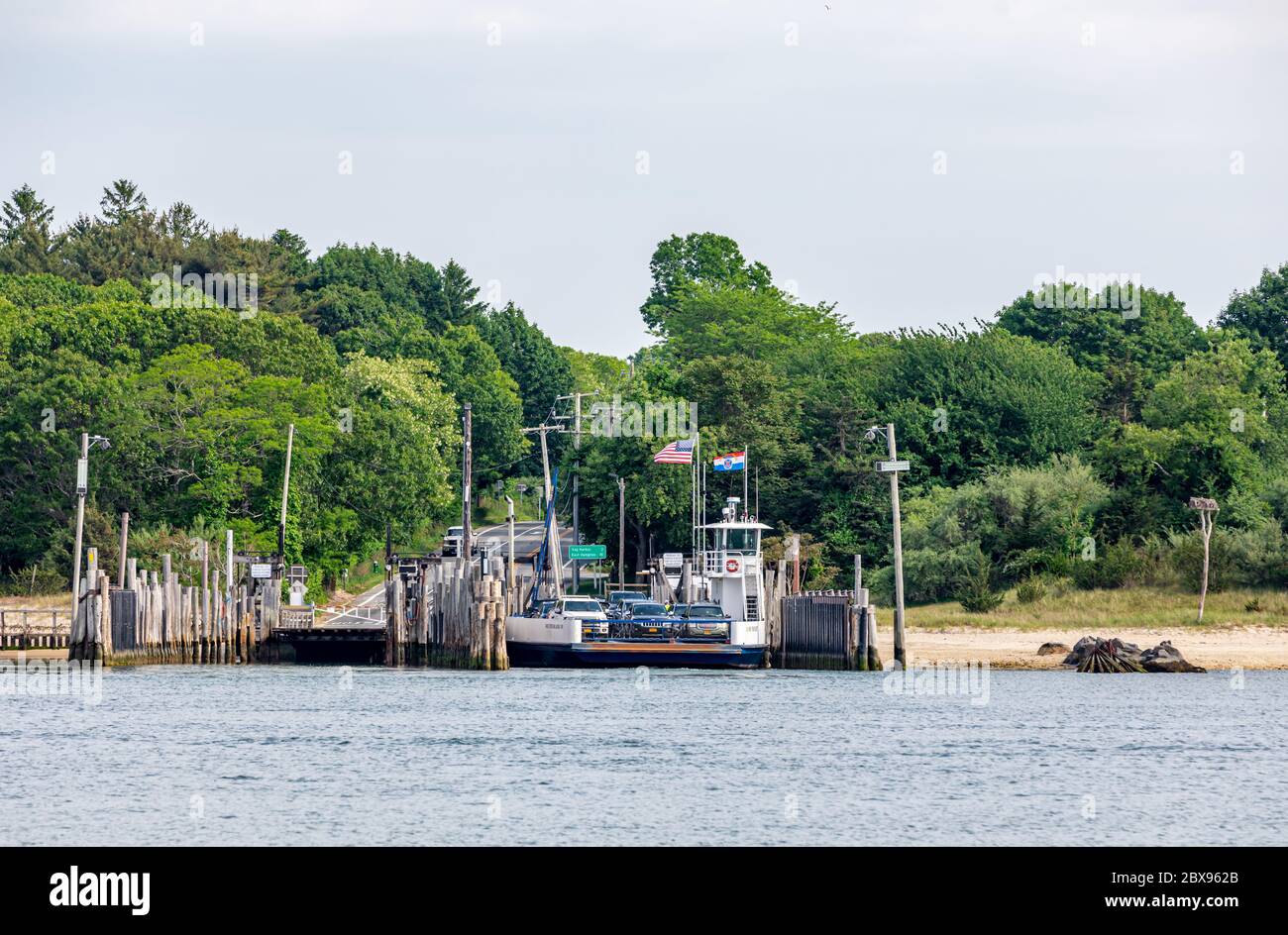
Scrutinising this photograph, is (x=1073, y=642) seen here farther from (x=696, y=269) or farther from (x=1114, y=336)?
(x=696, y=269)

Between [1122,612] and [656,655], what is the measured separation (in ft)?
61.0

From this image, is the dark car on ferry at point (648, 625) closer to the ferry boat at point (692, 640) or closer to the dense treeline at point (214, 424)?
the ferry boat at point (692, 640)

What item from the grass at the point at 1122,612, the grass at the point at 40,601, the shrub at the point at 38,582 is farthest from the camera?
the shrub at the point at 38,582

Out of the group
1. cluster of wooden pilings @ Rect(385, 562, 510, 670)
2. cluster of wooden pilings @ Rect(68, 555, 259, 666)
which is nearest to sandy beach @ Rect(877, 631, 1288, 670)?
cluster of wooden pilings @ Rect(385, 562, 510, 670)

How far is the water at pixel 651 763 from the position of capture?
32.5 metres

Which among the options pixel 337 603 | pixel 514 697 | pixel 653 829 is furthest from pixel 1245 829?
pixel 337 603

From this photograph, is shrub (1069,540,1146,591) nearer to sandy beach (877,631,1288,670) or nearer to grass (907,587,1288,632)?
grass (907,587,1288,632)

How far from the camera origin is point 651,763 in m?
40.5

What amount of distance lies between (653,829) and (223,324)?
7532cm

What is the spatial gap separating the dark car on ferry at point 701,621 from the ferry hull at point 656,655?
35cm

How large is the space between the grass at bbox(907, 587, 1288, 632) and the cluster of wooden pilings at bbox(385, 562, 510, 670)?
1758cm

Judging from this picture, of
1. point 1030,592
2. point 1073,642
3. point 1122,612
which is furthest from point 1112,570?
point 1073,642

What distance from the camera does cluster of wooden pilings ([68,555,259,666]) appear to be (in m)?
62.2

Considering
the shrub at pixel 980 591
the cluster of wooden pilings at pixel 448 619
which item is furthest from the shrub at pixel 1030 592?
the cluster of wooden pilings at pixel 448 619
